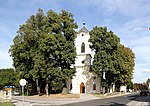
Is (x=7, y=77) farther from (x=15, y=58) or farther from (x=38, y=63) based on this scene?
(x=38, y=63)

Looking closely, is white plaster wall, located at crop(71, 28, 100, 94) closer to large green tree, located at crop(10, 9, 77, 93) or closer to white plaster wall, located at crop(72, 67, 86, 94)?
white plaster wall, located at crop(72, 67, 86, 94)

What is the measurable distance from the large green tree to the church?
13.6m

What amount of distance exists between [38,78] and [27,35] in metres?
9.16

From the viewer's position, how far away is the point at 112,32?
60.9 metres

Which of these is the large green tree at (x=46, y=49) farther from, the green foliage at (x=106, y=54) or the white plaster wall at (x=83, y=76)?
the white plaster wall at (x=83, y=76)

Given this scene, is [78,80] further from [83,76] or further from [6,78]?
[6,78]

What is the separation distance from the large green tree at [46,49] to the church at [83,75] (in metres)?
13.6

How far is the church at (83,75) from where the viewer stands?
67.6 metres

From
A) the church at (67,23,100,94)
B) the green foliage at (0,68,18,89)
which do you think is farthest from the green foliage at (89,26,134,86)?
the green foliage at (0,68,18,89)

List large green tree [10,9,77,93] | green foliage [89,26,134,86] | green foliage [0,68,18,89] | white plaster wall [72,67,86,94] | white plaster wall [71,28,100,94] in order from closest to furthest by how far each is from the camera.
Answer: large green tree [10,9,77,93]
green foliage [89,26,134,86]
white plaster wall [71,28,100,94]
white plaster wall [72,67,86,94]
green foliage [0,68,18,89]

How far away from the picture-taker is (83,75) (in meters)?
68.8

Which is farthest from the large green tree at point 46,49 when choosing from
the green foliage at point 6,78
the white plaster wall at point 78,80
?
the green foliage at point 6,78

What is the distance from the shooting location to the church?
67.6 m

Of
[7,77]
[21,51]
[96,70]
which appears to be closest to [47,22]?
[21,51]
